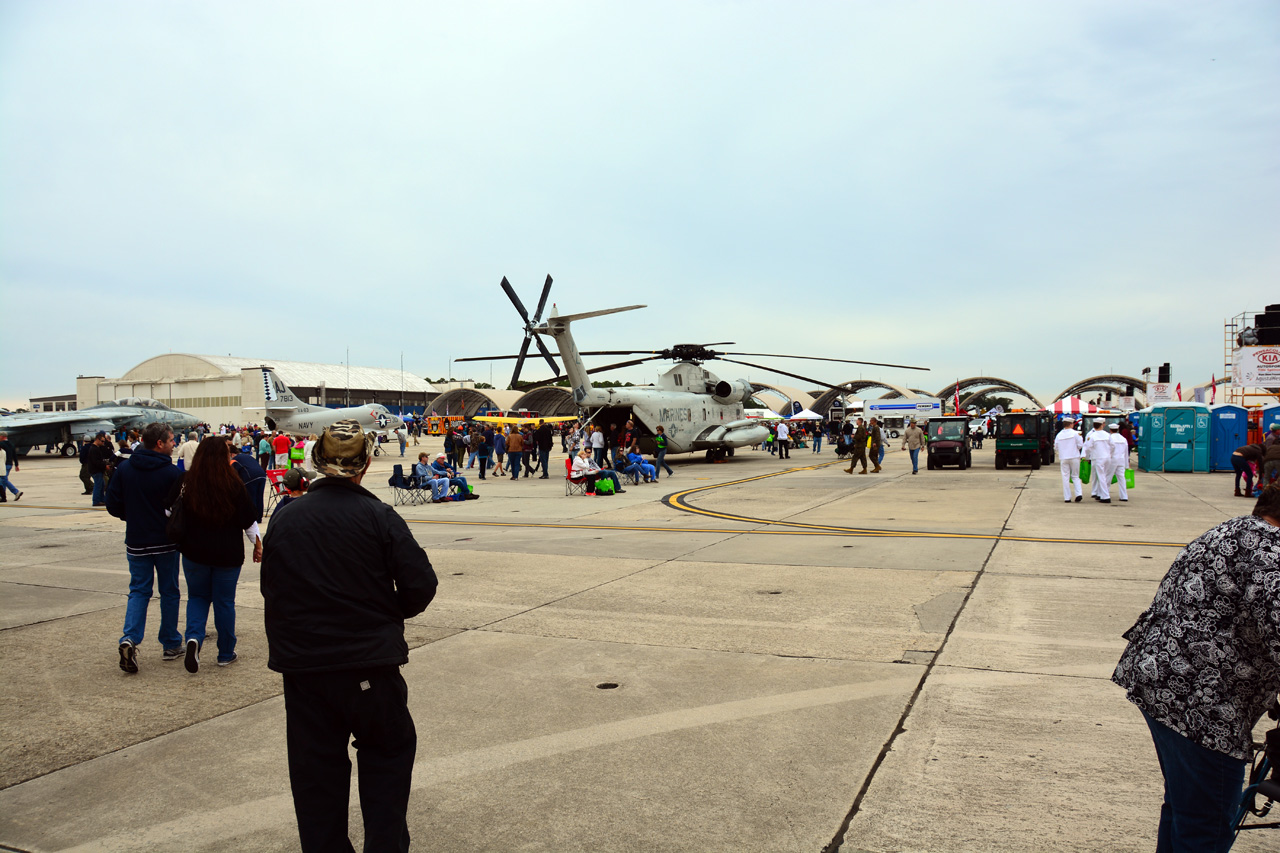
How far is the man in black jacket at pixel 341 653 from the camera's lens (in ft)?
8.82

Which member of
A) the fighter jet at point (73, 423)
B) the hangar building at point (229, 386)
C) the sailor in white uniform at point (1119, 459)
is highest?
the hangar building at point (229, 386)

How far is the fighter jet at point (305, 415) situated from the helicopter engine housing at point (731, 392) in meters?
17.5

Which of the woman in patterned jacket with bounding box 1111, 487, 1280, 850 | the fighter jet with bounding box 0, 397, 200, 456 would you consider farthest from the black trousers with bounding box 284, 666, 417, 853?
the fighter jet with bounding box 0, 397, 200, 456

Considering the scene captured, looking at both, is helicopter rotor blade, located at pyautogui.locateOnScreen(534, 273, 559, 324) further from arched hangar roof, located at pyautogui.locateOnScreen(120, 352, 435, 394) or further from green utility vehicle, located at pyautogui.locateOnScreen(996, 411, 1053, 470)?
arched hangar roof, located at pyautogui.locateOnScreen(120, 352, 435, 394)

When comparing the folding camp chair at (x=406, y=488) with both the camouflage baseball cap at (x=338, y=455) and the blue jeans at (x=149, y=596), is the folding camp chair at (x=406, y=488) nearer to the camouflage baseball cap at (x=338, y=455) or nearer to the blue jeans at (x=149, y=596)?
the blue jeans at (x=149, y=596)

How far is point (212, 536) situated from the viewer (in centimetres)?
555

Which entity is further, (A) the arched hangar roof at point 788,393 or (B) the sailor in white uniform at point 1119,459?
(A) the arched hangar roof at point 788,393

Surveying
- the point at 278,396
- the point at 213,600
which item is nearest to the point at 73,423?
the point at 278,396

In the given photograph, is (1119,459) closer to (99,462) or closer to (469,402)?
(99,462)

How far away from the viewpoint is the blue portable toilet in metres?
21.8

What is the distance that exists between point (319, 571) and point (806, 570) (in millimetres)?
6863

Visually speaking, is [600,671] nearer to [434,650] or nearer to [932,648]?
[434,650]

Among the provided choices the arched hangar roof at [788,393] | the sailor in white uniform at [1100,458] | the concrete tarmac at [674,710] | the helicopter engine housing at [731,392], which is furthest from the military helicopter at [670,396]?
the arched hangar roof at [788,393]

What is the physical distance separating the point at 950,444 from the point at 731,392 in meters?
7.74
